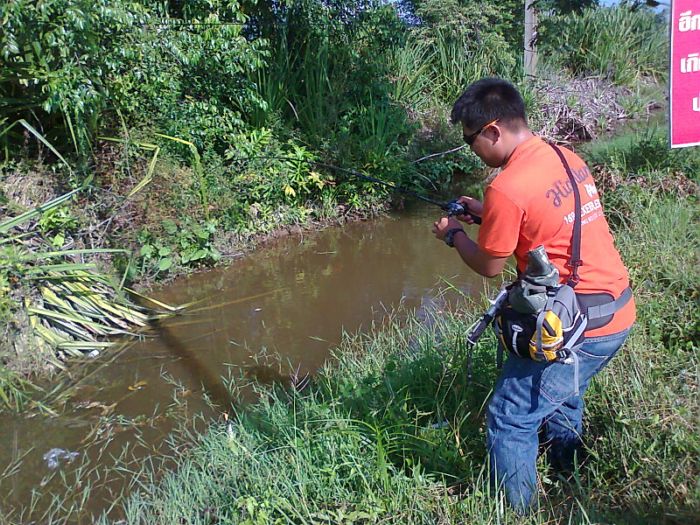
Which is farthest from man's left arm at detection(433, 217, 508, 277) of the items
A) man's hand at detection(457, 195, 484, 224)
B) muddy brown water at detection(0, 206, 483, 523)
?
muddy brown water at detection(0, 206, 483, 523)

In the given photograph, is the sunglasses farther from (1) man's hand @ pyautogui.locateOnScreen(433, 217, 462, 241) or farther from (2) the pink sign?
(2) the pink sign

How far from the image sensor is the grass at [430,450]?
2432 mm

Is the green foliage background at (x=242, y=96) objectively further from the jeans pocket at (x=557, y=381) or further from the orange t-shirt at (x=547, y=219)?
the jeans pocket at (x=557, y=381)

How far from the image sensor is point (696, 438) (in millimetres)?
2465

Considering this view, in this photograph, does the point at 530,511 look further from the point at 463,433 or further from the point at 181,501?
the point at 181,501

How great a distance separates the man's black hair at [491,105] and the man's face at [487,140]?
0.02 metres

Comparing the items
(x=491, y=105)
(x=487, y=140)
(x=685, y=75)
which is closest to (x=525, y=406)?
(x=487, y=140)

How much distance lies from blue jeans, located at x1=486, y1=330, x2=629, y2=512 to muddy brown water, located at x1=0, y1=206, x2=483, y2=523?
2024mm

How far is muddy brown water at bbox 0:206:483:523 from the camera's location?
3.55 m

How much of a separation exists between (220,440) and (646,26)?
40.5 feet

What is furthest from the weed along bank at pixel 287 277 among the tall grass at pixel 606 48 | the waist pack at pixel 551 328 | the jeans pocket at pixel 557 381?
the tall grass at pixel 606 48

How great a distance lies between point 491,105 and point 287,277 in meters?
4.25

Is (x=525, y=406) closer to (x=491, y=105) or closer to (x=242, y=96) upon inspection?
(x=491, y=105)

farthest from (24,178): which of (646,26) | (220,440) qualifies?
(646,26)
